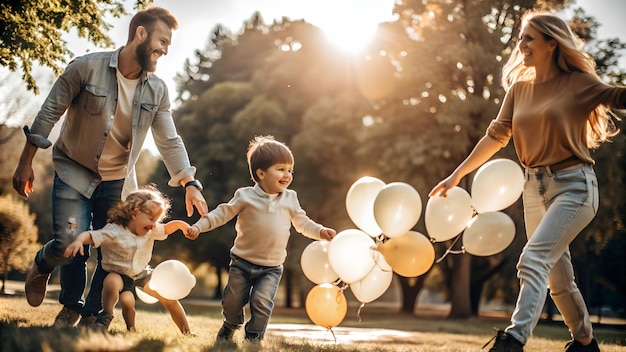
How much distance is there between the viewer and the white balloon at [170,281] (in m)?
4.91

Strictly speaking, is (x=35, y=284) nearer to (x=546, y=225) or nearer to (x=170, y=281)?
(x=170, y=281)

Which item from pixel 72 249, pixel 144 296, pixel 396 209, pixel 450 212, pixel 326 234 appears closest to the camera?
pixel 72 249

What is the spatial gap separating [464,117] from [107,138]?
11609 mm

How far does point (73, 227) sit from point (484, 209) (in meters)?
3.39

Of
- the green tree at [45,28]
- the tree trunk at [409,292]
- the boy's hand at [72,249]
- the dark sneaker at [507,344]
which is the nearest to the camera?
the dark sneaker at [507,344]

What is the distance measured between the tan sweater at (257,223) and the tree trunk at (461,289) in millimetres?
13683

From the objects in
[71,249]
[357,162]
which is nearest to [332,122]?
[357,162]

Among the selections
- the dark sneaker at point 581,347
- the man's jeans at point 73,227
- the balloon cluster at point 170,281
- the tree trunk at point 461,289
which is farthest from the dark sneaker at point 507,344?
the tree trunk at point 461,289

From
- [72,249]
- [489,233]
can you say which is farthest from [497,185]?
[72,249]

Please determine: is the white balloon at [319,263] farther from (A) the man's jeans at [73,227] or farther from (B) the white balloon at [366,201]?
(A) the man's jeans at [73,227]

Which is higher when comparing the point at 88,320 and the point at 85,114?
the point at 85,114

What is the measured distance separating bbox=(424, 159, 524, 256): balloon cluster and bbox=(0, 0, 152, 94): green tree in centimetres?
420

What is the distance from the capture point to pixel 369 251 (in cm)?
557

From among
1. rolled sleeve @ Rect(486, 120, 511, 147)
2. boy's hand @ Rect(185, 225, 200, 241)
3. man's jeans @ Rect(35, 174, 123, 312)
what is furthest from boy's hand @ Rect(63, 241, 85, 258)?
rolled sleeve @ Rect(486, 120, 511, 147)
